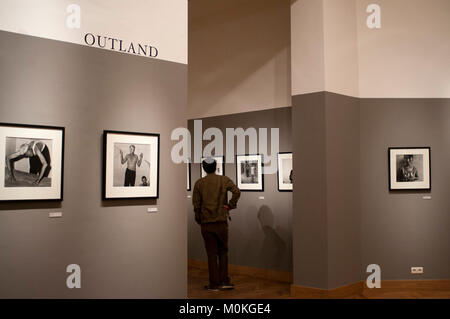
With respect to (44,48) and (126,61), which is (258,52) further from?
(44,48)

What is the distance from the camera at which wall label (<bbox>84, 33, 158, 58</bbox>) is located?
4750mm

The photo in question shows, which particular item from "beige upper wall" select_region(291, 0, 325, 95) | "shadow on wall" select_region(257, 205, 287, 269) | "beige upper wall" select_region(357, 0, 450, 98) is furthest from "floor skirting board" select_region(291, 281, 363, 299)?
"beige upper wall" select_region(357, 0, 450, 98)

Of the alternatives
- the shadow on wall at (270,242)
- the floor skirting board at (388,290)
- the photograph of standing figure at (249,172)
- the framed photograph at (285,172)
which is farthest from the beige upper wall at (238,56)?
the floor skirting board at (388,290)

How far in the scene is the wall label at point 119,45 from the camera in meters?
4.75

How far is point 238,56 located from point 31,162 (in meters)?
6.31

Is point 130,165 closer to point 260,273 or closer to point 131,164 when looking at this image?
point 131,164

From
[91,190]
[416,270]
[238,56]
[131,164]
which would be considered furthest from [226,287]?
[238,56]

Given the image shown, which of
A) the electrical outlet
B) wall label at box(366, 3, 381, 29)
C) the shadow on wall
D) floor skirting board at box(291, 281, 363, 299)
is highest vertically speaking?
wall label at box(366, 3, 381, 29)

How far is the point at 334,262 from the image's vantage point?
7344mm

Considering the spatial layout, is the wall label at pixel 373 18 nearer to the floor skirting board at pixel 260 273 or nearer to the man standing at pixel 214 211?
the man standing at pixel 214 211

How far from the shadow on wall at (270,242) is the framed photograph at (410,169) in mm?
2274

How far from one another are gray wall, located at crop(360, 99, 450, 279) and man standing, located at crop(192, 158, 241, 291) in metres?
2.34

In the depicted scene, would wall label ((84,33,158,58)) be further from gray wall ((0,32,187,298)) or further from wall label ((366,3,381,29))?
wall label ((366,3,381,29))

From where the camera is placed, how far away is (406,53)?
8.09 metres
